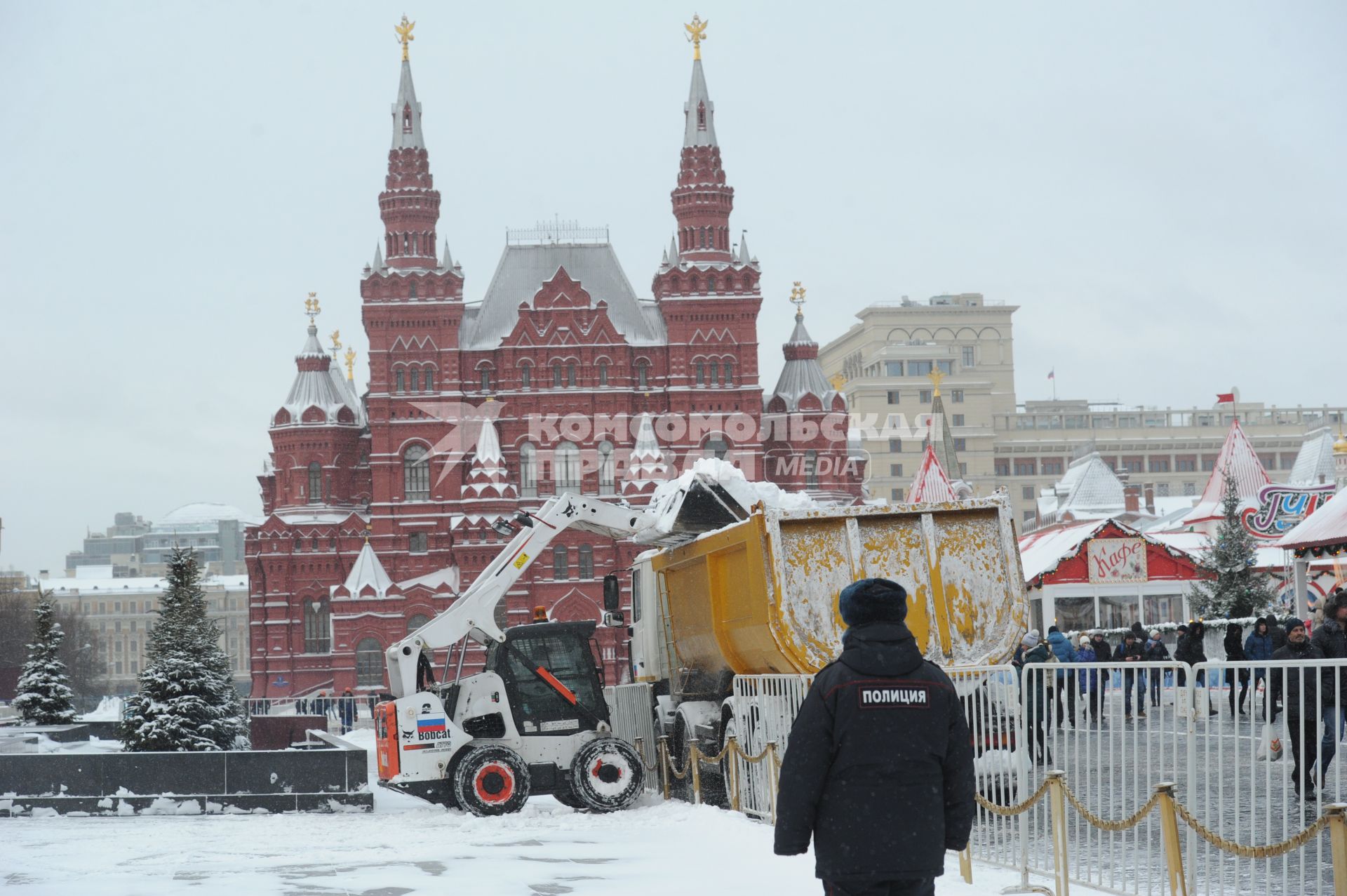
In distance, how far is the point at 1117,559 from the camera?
3541 cm

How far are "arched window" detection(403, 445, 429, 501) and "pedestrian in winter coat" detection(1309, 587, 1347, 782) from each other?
201 ft

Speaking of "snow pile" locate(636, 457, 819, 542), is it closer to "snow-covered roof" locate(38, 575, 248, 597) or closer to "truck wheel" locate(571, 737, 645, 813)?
"truck wheel" locate(571, 737, 645, 813)

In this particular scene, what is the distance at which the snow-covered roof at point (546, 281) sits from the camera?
255 feet

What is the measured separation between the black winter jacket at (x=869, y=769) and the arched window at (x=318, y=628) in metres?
68.6

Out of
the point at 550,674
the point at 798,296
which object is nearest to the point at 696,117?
the point at 798,296

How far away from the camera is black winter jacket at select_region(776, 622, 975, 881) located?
6348 mm

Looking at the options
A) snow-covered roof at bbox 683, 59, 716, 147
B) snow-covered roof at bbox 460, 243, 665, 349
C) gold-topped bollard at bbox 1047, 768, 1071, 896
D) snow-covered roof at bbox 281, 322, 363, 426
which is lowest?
gold-topped bollard at bbox 1047, 768, 1071, 896

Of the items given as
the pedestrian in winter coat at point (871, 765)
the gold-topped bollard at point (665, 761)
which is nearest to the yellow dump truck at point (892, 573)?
the gold-topped bollard at point (665, 761)

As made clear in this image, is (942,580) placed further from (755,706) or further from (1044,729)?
(1044,729)

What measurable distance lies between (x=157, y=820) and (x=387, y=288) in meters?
58.6

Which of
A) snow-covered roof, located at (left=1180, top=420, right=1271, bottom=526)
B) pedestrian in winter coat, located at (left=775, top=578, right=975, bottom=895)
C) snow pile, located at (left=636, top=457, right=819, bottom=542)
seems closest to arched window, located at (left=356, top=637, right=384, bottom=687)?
snow-covered roof, located at (left=1180, top=420, right=1271, bottom=526)

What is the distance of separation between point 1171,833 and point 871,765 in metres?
3.56

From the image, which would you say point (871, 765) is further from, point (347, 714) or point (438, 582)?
point (438, 582)

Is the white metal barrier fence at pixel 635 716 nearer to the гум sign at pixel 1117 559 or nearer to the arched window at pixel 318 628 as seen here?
the гум sign at pixel 1117 559
